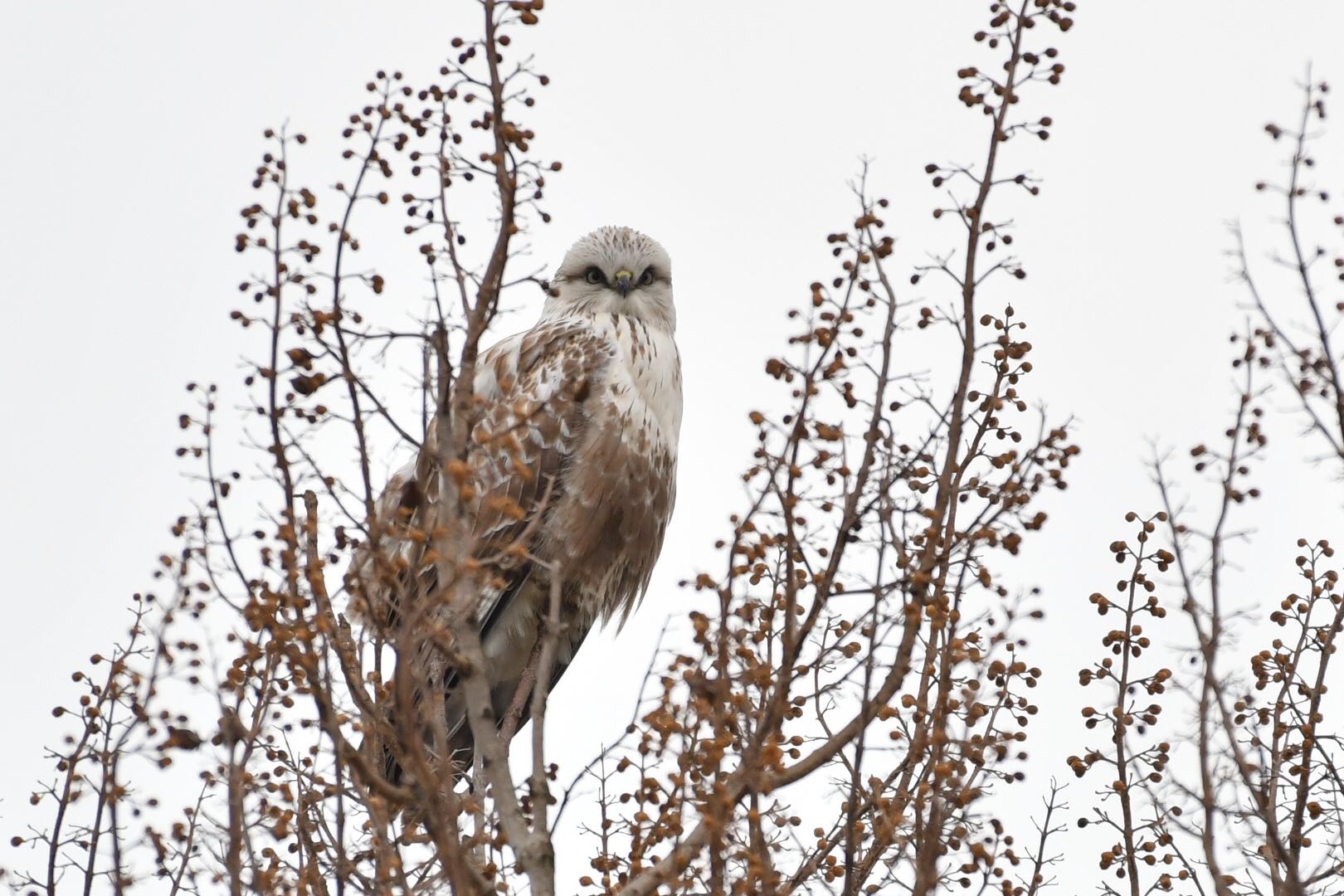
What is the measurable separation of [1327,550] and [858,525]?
1.71m

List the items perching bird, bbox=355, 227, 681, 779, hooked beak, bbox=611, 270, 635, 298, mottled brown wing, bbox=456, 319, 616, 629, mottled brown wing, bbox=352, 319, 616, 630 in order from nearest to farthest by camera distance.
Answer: mottled brown wing, bbox=352, 319, 616, 630
mottled brown wing, bbox=456, 319, 616, 629
perching bird, bbox=355, 227, 681, 779
hooked beak, bbox=611, 270, 635, 298

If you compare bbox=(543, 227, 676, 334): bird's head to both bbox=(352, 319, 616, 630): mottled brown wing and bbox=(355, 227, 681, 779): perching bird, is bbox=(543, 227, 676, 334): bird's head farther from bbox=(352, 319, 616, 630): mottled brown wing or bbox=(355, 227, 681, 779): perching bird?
bbox=(352, 319, 616, 630): mottled brown wing

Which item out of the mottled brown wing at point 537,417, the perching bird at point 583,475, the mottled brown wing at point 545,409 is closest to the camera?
the mottled brown wing at point 537,417

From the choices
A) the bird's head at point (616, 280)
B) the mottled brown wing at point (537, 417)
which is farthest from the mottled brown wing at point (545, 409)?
the bird's head at point (616, 280)

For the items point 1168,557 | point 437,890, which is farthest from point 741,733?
point 1168,557

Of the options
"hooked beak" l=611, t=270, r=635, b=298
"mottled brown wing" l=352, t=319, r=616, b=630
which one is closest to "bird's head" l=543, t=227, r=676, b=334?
"hooked beak" l=611, t=270, r=635, b=298

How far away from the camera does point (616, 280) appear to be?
8.00 metres

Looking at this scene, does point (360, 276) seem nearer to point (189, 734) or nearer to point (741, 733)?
point (189, 734)

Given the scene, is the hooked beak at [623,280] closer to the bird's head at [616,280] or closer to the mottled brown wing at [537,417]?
the bird's head at [616,280]

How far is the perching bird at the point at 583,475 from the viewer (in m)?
7.11

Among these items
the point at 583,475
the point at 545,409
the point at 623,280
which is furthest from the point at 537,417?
the point at 623,280

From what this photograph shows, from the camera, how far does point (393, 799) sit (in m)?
3.67

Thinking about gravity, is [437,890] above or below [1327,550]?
below

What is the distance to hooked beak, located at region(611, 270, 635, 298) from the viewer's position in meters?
7.95
